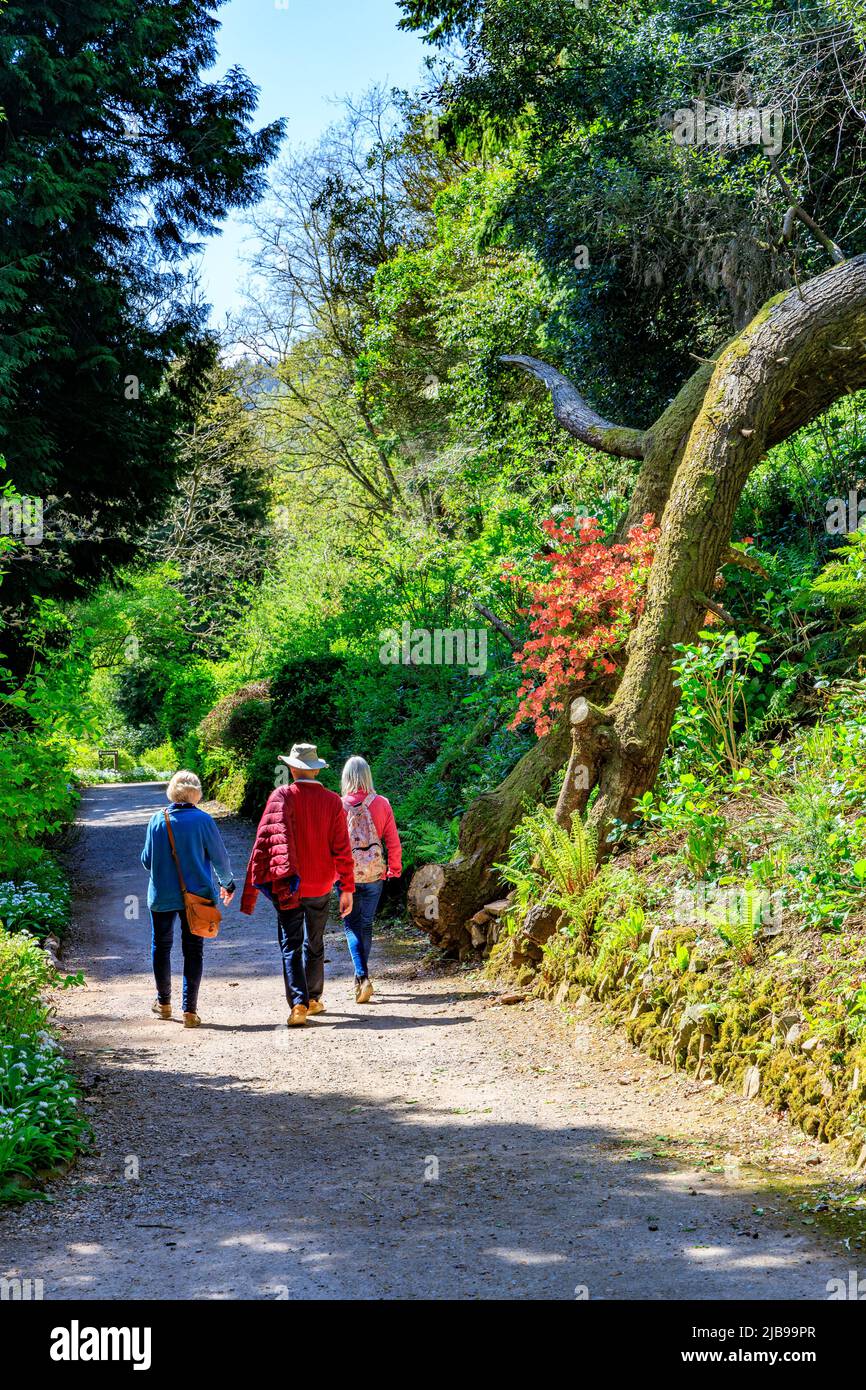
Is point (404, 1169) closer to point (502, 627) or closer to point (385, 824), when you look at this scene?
point (385, 824)

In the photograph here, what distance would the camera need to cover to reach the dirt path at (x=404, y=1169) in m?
4.04

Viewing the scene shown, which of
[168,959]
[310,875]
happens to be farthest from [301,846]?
[168,959]

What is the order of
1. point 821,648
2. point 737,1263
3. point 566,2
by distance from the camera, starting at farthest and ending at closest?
point 566,2 < point 821,648 < point 737,1263

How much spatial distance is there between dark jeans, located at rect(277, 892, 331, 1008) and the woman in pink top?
406 millimetres

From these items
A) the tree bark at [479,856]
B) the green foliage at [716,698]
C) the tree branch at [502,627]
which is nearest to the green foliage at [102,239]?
the tree branch at [502,627]

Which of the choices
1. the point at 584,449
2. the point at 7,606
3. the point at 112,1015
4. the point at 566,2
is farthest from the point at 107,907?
the point at 566,2

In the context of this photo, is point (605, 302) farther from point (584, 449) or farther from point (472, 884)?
point (472, 884)

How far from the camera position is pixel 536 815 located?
30.3 feet

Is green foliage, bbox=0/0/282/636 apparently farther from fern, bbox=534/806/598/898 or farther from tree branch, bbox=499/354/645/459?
fern, bbox=534/806/598/898

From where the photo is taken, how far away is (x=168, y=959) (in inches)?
337

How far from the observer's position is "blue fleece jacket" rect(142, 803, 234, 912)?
8.52m

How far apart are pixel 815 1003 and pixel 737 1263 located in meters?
1.70

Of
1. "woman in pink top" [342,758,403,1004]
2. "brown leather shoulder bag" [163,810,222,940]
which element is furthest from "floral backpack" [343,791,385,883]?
"brown leather shoulder bag" [163,810,222,940]

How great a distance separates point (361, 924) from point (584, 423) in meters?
5.28
